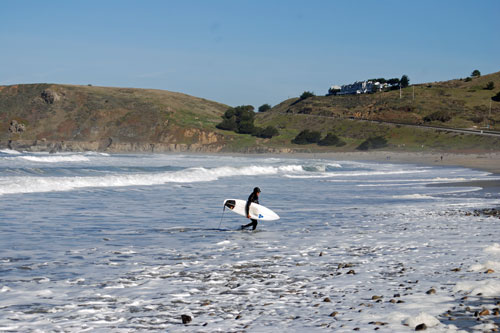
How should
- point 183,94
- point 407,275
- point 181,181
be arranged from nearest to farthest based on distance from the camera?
point 407,275 → point 181,181 → point 183,94

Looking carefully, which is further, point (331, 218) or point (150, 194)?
point (150, 194)

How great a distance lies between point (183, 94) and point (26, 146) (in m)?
51.8

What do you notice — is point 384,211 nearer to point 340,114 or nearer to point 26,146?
point 26,146

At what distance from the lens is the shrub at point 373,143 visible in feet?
307

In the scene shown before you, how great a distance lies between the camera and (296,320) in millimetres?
7484

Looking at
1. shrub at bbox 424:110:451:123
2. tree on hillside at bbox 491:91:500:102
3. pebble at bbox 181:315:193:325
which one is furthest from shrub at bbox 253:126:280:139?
pebble at bbox 181:315:193:325

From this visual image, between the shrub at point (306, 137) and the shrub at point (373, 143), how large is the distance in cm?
969

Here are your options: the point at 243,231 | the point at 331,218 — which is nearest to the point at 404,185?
the point at 331,218

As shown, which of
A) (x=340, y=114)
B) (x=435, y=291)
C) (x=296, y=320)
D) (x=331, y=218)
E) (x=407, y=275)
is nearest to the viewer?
(x=296, y=320)

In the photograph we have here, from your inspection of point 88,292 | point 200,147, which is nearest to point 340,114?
point 200,147

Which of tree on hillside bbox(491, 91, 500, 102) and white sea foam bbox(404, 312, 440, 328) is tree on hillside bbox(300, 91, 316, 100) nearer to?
tree on hillside bbox(491, 91, 500, 102)

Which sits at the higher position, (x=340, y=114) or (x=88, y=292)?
(x=340, y=114)

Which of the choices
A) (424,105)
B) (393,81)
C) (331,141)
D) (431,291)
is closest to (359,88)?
(393,81)

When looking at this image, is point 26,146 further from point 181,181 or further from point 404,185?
point 404,185
